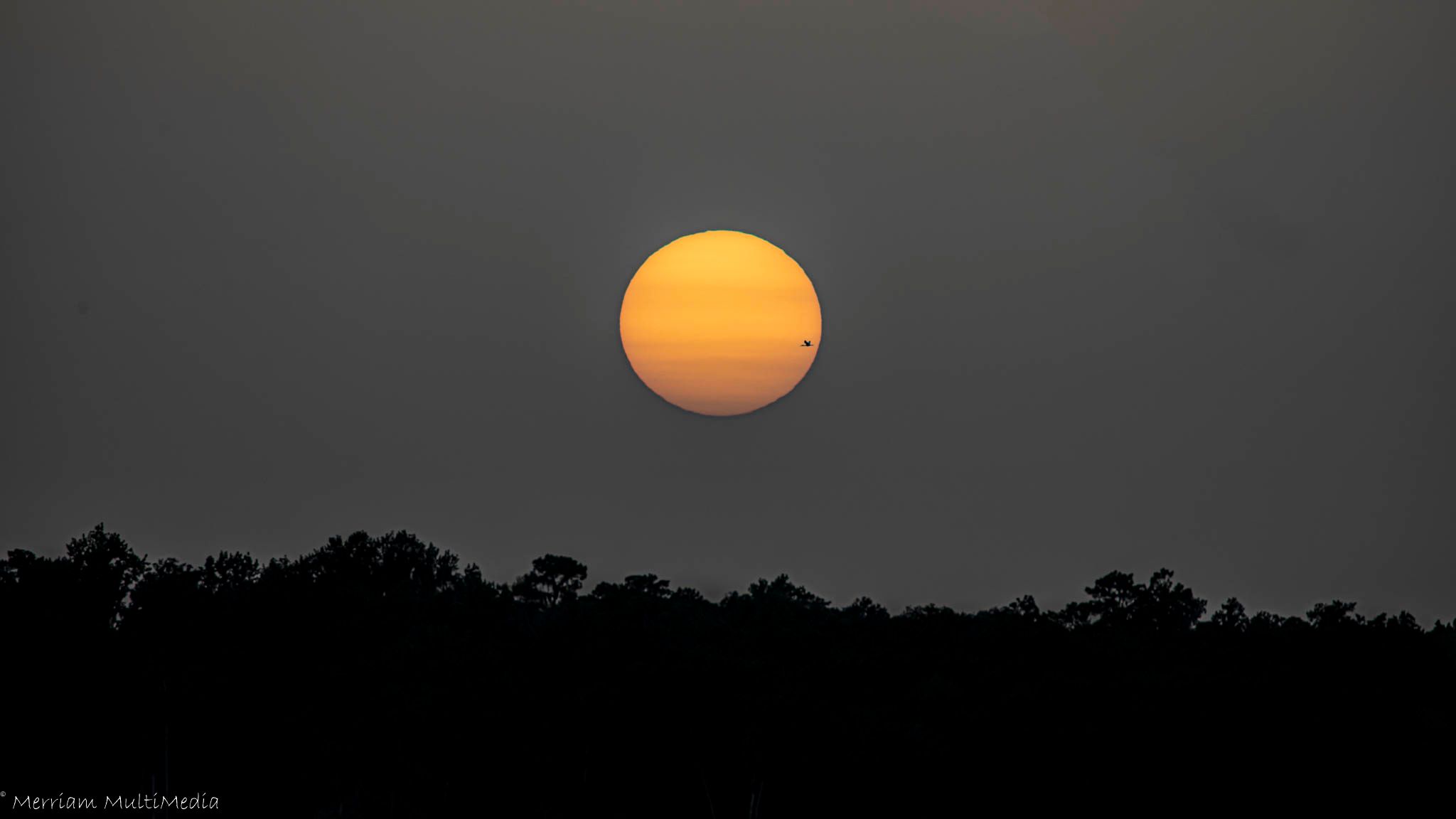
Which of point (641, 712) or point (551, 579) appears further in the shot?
point (551, 579)

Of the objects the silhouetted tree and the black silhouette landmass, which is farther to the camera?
the silhouetted tree

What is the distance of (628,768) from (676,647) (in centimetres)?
1213

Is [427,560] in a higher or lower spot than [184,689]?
higher

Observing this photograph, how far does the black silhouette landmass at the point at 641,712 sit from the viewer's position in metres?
70.1

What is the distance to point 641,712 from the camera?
75.9 meters

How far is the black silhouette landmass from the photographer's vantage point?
70125mm

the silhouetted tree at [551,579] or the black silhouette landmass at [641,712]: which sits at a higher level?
the silhouetted tree at [551,579]

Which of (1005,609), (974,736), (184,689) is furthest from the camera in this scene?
(1005,609)

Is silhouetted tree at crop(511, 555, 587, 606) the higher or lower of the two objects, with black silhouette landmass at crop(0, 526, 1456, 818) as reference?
higher

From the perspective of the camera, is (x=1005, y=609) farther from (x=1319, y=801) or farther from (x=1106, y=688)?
(x=1319, y=801)

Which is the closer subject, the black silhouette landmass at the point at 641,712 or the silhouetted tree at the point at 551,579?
the black silhouette landmass at the point at 641,712

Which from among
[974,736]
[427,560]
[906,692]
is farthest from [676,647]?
[427,560]

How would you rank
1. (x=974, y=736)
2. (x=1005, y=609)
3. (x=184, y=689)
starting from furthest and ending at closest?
(x=1005, y=609), (x=184, y=689), (x=974, y=736)

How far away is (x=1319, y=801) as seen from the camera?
67000 millimetres
